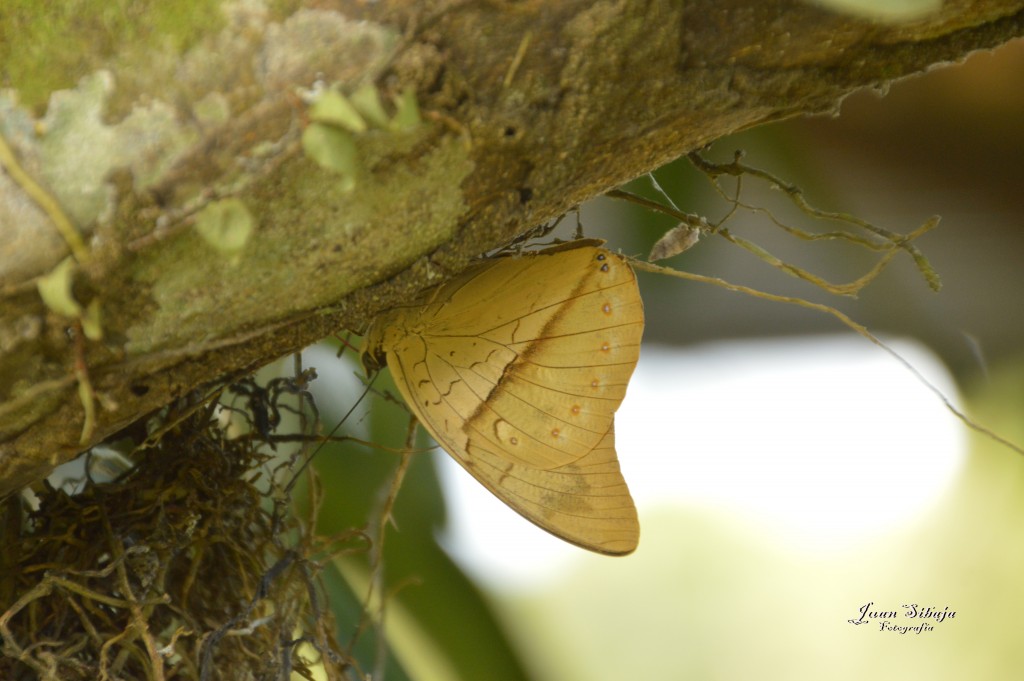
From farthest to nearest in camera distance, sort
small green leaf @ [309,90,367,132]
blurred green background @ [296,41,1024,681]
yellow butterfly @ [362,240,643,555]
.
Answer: blurred green background @ [296,41,1024,681], yellow butterfly @ [362,240,643,555], small green leaf @ [309,90,367,132]

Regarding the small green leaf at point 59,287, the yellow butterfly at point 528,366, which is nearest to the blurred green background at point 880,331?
the yellow butterfly at point 528,366

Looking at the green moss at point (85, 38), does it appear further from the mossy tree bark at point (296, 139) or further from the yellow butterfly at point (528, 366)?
the yellow butterfly at point (528, 366)

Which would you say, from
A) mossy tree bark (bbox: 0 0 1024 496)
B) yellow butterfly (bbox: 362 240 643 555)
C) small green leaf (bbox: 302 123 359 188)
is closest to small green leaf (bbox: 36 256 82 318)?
mossy tree bark (bbox: 0 0 1024 496)

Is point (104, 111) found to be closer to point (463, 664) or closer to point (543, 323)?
point (543, 323)

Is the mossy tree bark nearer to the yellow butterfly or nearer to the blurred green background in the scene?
the yellow butterfly

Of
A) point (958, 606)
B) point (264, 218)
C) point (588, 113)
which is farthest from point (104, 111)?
point (958, 606)
